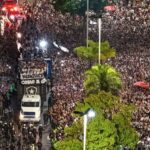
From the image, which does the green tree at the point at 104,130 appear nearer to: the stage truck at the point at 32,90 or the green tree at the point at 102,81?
the green tree at the point at 102,81

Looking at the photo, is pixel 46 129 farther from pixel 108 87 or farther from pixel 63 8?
pixel 63 8

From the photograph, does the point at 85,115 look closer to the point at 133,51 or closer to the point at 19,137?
the point at 19,137

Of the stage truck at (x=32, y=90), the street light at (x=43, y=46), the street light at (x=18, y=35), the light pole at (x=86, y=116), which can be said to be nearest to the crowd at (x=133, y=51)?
the stage truck at (x=32, y=90)

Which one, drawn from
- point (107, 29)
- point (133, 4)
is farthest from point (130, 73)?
point (133, 4)

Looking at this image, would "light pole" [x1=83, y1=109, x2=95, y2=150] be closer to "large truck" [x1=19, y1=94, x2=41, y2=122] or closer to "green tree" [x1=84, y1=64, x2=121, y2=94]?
"green tree" [x1=84, y1=64, x2=121, y2=94]

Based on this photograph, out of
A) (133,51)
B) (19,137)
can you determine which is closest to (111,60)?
(133,51)

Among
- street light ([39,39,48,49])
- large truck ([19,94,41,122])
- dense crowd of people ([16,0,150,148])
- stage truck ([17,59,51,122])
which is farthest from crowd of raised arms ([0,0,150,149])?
large truck ([19,94,41,122])
